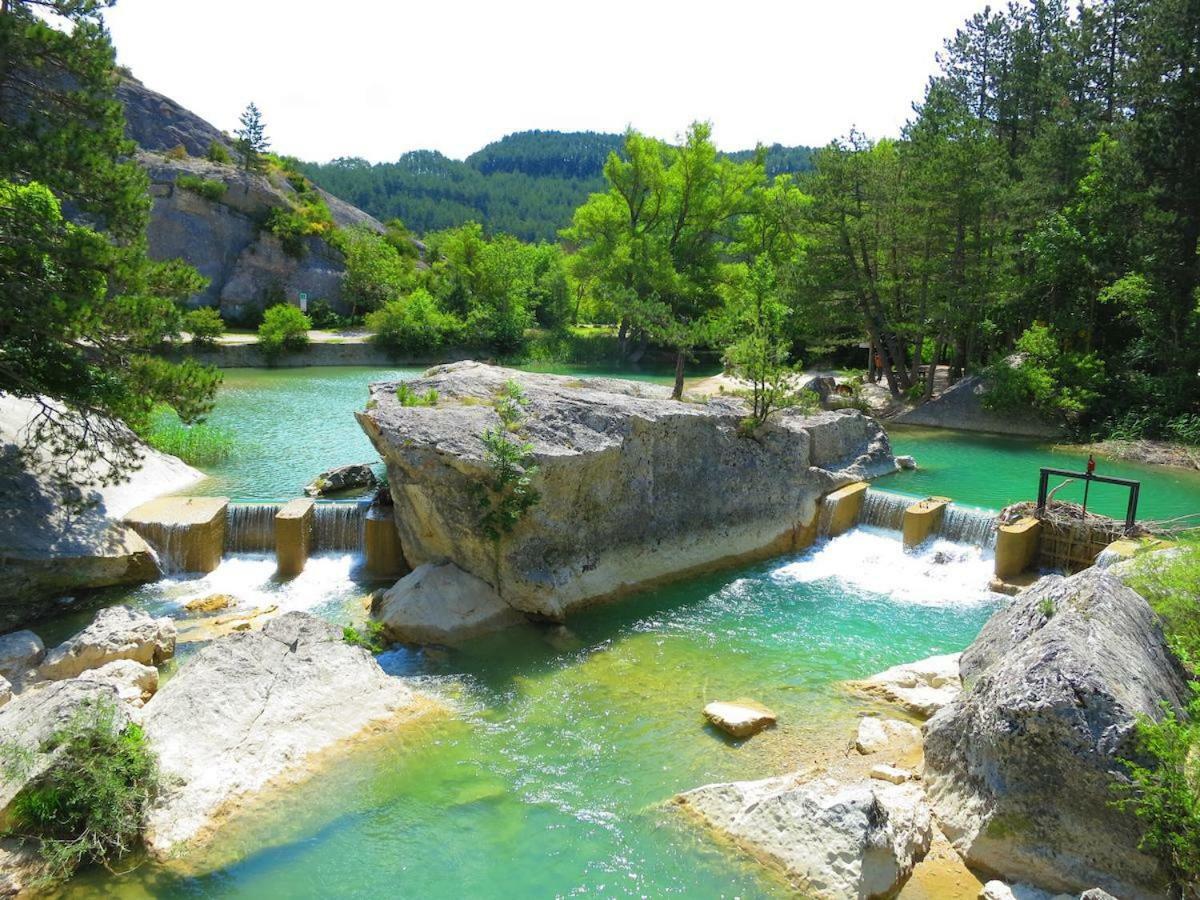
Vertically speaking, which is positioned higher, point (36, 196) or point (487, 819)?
point (36, 196)

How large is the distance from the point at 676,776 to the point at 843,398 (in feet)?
73.3

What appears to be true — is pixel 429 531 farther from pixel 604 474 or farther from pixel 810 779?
pixel 810 779

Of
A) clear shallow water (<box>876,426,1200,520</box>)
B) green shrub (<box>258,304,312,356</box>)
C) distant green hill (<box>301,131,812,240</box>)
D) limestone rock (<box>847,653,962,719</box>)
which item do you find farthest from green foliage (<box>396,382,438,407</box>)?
distant green hill (<box>301,131,812,240</box>)

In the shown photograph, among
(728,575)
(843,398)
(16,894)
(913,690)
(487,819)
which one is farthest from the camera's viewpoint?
(843,398)

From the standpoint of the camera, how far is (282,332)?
42688 mm

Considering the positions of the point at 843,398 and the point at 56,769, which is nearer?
the point at 56,769

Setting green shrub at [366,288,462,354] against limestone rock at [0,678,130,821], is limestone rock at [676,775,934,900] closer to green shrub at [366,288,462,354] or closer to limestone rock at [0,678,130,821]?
limestone rock at [0,678,130,821]

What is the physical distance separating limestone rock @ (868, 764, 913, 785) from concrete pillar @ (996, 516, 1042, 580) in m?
7.71

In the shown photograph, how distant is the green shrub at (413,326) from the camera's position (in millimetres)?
46156

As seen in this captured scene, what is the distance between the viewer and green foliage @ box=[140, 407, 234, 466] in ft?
69.9

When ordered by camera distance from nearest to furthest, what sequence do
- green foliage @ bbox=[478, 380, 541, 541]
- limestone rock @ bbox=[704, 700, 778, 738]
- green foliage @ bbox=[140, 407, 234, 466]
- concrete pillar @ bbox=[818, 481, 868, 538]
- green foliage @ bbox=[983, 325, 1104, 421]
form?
1. limestone rock @ bbox=[704, 700, 778, 738]
2. green foliage @ bbox=[478, 380, 541, 541]
3. concrete pillar @ bbox=[818, 481, 868, 538]
4. green foliage @ bbox=[140, 407, 234, 466]
5. green foliage @ bbox=[983, 325, 1104, 421]

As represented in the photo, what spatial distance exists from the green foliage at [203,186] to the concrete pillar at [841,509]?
45867mm

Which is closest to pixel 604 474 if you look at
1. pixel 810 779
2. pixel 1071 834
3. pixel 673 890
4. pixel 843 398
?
pixel 810 779

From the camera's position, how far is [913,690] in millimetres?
11188
